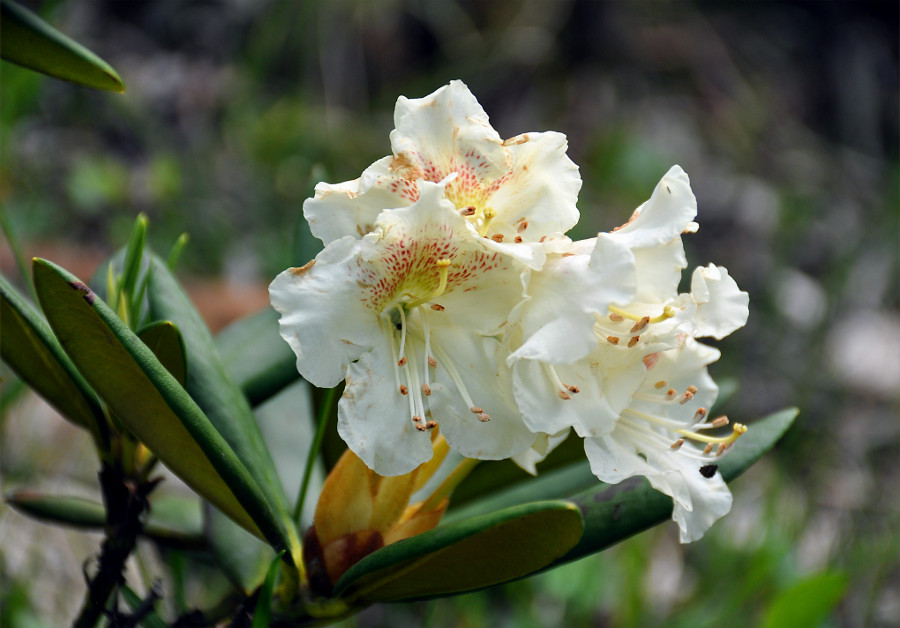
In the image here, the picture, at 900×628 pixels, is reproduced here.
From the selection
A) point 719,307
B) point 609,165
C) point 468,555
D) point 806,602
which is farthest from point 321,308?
point 609,165

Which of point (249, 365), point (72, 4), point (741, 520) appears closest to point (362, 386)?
point (249, 365)

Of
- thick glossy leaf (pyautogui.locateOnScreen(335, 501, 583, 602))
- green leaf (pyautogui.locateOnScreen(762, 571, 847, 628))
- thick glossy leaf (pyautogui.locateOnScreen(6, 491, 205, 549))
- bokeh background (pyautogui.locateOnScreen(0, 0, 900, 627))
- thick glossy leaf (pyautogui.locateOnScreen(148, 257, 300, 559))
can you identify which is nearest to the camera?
thick glossy leaf (pyautogui.locateOnScreen(335, 501, 583, 602))

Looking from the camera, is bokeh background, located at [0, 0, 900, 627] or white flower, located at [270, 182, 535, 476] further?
bokeh background, located at [0, 0, 900, 627]

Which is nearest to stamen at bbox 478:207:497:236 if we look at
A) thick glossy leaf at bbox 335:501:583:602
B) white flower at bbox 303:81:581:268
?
white flower at bbox 303:81:581:268

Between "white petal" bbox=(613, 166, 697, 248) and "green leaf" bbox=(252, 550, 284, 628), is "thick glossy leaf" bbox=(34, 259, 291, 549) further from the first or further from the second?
"white petal" bbox=(613, 166, 697, 248)

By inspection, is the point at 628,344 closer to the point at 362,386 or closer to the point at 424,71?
the point at 362,386

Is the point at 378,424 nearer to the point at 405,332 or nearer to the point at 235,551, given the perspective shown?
the point at 405,332
